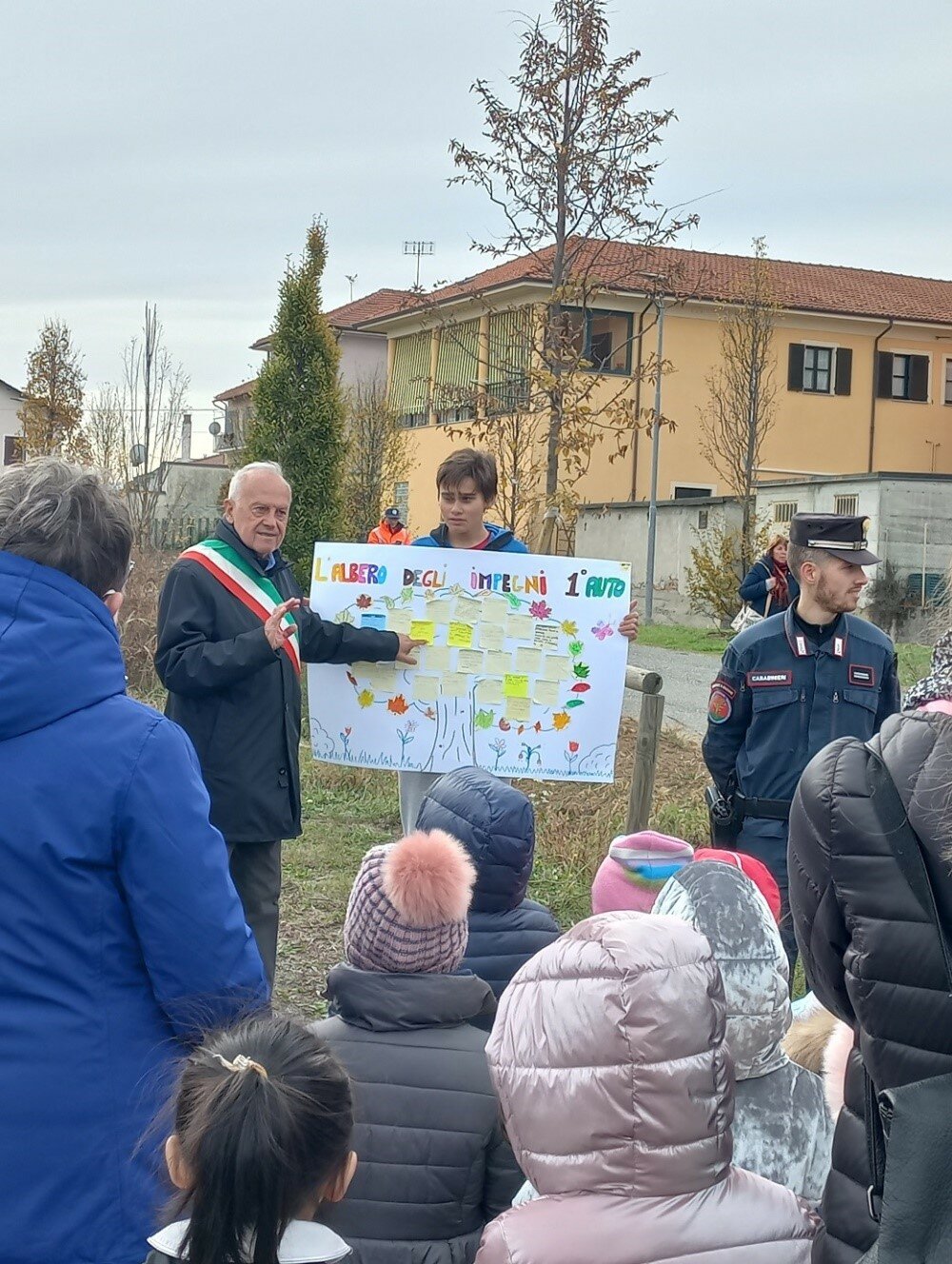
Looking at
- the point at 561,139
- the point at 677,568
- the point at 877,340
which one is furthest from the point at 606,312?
the point at 561,139

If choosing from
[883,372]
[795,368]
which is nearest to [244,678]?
[795,368]

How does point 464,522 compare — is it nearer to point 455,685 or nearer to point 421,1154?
point 455,685

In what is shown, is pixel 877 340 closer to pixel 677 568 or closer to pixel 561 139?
pixel 677 568

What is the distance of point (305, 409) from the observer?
18750 mm

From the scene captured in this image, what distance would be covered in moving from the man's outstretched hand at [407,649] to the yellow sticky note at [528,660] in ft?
1.43

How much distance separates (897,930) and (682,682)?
1682 centimetres

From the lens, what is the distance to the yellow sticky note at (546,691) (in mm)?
6551

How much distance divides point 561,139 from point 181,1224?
10203 millimetres

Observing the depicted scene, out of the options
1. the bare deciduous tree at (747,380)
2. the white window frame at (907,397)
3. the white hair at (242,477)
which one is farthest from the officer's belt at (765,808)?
the white window frame at (907,397)

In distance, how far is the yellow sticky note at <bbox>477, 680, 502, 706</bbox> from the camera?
21.7 feet

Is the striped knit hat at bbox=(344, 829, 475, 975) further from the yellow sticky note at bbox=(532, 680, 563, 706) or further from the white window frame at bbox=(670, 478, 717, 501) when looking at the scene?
the white window frame at bbox=(670, 478, 717, 501)

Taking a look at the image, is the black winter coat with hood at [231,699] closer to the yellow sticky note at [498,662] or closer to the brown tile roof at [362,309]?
the yellow sticky note at [498,662]

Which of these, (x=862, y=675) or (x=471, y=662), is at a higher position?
(x=862, y=675)

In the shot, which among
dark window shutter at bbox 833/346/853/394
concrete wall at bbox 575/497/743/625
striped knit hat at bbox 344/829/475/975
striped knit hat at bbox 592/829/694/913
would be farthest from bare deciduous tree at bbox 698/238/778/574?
striped knit hat at bbox 344/829/475/975
